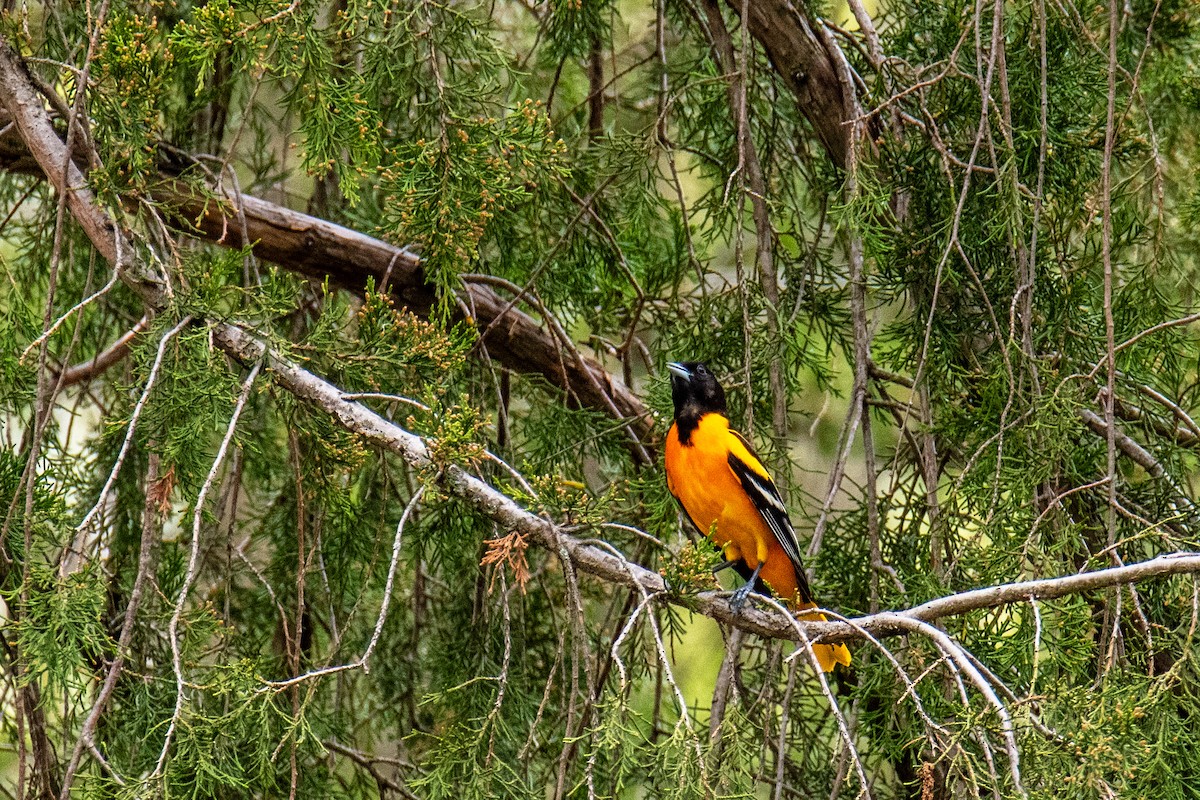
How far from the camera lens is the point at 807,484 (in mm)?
8609

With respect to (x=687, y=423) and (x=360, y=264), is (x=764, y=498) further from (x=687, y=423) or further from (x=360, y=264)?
(x=360, y=264)

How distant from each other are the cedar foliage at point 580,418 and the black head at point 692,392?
8 centimetres

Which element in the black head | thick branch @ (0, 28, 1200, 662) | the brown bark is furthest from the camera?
the black head

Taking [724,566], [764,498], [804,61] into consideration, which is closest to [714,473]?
[764,498]

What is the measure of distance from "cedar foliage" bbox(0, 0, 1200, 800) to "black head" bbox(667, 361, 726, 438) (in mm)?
80

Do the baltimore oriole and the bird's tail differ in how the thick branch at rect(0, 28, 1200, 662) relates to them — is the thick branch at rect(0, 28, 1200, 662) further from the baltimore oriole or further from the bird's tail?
the bird's tail

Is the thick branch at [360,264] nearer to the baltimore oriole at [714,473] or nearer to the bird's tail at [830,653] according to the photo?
the baltimore oriole at [714,473]

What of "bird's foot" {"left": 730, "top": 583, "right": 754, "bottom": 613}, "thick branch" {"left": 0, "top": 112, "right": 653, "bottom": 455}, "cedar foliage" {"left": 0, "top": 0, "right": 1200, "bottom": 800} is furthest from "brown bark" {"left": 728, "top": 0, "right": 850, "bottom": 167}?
"bird's foot" {"left": 730, "top": 583, "right": 754, "bottom": 613}

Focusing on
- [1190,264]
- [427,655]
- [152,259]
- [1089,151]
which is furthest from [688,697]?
[152,259]

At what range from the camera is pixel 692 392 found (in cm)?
399

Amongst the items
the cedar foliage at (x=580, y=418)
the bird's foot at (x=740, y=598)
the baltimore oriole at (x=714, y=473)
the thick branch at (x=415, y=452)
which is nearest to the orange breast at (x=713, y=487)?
the baltimore oriole at (x=714, y=473)

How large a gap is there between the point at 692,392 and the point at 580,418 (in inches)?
15.3

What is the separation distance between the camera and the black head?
3.85 metres

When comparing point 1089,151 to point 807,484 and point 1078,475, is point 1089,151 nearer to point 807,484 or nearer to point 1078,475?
point 1078,475
